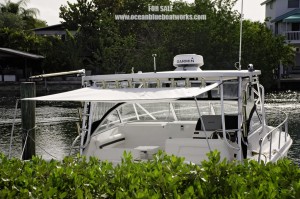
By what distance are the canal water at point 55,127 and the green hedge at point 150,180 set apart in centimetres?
652

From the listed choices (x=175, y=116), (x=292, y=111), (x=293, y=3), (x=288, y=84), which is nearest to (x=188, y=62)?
(x=175, y=116)

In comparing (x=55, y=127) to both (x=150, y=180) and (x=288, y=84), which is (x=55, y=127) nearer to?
(x=150, y=180)

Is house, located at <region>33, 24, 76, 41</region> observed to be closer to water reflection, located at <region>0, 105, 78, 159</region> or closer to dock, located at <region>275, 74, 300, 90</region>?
dock, located at <region>275, 74, 300, 90</region>

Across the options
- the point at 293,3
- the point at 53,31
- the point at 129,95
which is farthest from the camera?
the point at 53,31

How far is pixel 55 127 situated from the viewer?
2306 cm

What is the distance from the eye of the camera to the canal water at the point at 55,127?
1740 centimetres

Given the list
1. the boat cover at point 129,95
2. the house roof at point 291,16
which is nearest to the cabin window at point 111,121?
the boat cover at point 129,95

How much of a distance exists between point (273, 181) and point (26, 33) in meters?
52.2

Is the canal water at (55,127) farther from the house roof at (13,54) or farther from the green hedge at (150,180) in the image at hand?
the house roof at (13,54)

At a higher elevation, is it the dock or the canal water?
the dock

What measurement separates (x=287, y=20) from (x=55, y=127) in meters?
35.2

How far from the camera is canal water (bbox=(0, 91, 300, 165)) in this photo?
685 inches

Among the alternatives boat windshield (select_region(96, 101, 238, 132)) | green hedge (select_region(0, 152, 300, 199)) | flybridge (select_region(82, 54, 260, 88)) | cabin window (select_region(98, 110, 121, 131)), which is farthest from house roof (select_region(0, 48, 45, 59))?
green hedge (select_region(0, 152, 300, 199))

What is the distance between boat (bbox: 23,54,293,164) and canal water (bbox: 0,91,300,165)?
252 centimetres
